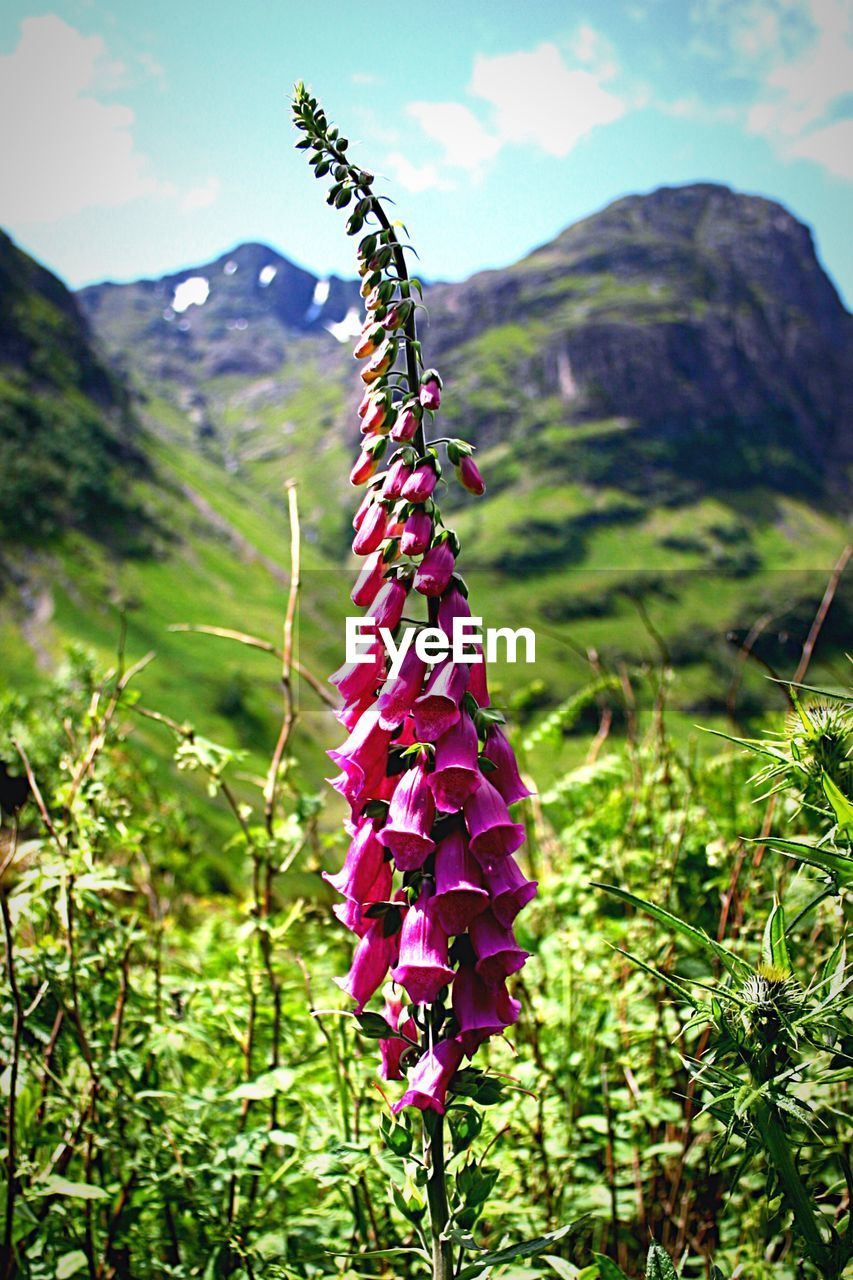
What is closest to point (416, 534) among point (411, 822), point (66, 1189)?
point (411, 822)

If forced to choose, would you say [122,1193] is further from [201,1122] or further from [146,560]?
[146,560]

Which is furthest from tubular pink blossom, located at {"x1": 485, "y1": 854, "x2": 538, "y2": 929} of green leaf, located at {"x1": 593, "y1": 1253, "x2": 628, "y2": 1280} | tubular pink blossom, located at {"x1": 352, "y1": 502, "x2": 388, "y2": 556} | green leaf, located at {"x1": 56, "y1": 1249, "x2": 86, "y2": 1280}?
green leaf, located at {"x1": 56, "y1": 1249, "x2": 86, "y2": 1280}

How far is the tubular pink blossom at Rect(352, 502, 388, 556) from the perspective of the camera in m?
2.27

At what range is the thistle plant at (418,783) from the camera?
6.31 ft

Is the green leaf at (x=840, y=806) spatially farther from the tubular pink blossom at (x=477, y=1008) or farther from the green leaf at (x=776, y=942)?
the tubular pink blossom at (x=477, y=1008)

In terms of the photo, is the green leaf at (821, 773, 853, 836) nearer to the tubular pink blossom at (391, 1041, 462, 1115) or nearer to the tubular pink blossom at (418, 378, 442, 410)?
the tubular pink blossom at (391, 1041, 462, 1115)

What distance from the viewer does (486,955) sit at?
1959 millimetres

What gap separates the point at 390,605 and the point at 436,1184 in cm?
128

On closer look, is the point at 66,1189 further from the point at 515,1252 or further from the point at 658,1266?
the point at 658,1266

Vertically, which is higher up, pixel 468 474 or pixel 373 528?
pixel 468 474

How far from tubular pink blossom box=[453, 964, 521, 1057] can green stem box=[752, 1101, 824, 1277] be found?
1.97 feet

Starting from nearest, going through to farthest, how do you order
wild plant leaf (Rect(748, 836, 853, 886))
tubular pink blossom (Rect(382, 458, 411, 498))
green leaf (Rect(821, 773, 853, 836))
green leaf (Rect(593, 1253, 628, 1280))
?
wild plant leaf (Rect(748, 836, 853, 886)), green leaf (Rect(821, 773, 853, 836)), green leaf (Rect(593, 1253, 628, 1280)), tubular pink blossom (Rect(382, 458, 411, 498))

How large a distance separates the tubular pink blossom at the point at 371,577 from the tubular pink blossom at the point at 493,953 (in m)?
0.84

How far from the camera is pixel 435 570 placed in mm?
2059
